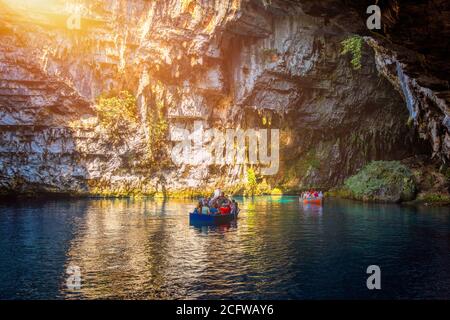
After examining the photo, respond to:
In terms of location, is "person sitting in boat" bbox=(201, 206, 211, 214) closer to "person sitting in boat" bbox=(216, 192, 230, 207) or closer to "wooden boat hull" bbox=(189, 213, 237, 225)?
"wooden boat hull" bbox=(189, 213, 237, 225)

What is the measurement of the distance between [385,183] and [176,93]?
28.1 metres

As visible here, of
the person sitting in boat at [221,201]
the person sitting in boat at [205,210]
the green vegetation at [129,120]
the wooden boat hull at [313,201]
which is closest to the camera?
the person sitting in boat at [205,210]

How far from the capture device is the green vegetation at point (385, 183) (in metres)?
47.7

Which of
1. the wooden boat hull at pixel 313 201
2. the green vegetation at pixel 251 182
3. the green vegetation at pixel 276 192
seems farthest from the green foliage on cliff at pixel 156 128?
the wooden boat hull at pixel 313 201

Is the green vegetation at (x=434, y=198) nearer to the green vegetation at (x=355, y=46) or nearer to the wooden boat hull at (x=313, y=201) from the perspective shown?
the wooden boat hull at (x=313, y=201)

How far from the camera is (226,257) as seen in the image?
65.1ft

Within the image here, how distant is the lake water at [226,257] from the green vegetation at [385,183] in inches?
575

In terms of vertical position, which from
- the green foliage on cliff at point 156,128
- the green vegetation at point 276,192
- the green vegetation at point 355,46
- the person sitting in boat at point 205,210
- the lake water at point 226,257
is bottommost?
the lake water at point 226,257

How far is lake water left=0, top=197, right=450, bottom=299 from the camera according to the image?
14.9 m

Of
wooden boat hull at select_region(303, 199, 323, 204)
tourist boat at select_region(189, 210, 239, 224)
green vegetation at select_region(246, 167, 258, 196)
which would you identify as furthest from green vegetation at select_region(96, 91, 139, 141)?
tourist boat at select_region(189, 210, 239, 224)

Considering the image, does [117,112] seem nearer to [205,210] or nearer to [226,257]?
[205,210]

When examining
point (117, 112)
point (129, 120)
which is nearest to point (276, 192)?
point (129, 120)

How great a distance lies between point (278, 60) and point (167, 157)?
2033 cm
